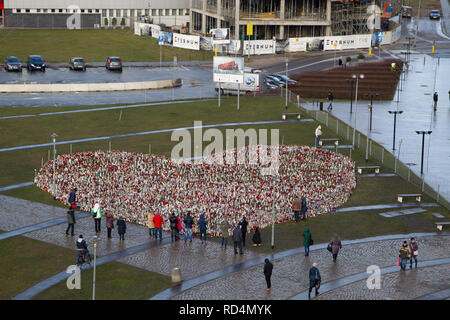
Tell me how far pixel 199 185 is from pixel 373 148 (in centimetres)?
1465

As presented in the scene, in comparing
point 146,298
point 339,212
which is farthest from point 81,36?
point 146,298

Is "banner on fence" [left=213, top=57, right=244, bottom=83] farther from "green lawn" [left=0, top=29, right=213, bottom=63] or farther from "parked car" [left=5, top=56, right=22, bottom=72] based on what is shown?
"green lawn" [left=0, top=29, right=213, bottom=63]

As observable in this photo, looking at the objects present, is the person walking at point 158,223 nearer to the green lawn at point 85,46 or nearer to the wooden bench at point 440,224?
the wooden bench at point 440,224

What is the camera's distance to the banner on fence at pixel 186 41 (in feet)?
318

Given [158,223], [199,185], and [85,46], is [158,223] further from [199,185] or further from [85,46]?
[85,46]

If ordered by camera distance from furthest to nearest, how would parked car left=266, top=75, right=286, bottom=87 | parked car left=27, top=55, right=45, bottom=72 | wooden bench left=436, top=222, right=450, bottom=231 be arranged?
1. parked car left=27, top=55, right=45, bottom=72
2. parked car left=266, top=75, right=286, bottom=87
3. wooden bench left=436, top=222, right=450, bottom=231

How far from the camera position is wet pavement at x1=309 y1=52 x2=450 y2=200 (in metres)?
45.9

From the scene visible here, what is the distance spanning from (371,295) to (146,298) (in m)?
7.95

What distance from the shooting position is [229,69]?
63.9m

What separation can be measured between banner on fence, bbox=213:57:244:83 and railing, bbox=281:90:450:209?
5097mm

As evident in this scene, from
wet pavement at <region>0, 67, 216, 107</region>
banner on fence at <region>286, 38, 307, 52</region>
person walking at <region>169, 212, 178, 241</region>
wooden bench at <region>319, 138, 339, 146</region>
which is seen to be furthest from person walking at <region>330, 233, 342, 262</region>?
banner on fence at <region>286, 38, 307, 52</region>

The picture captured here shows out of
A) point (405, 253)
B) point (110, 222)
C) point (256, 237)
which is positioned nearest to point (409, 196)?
point (405, 253)

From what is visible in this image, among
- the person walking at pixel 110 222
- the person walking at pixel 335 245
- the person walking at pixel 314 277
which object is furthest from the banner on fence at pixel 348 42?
the person walking at pixel 314 277
